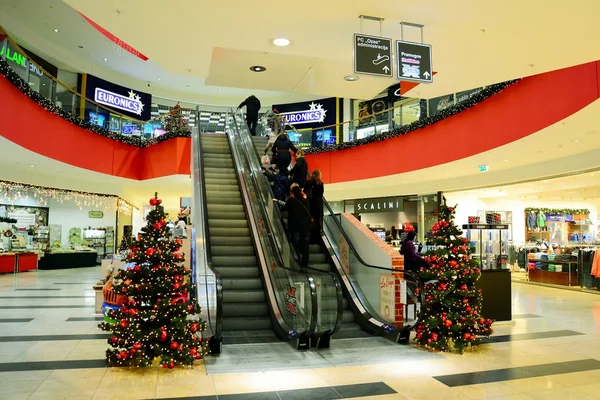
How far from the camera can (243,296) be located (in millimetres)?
7320

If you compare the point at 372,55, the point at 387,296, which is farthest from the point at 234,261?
the point at 372,55

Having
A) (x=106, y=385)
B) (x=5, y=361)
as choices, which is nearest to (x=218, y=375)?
(x=106, y=385)

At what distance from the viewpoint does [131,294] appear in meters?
5.33

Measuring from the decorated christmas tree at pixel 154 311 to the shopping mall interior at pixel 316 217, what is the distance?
0.02 metres

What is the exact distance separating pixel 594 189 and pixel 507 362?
1279 cm

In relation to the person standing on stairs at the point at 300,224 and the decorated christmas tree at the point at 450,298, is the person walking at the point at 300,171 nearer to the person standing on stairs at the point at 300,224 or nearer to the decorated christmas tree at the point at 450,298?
the person standing on stairs at the point at 300,224

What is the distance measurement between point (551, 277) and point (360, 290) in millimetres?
9179

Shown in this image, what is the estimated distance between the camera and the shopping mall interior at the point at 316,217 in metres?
4.77

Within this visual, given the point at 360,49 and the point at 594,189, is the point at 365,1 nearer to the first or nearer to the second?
the point at 360,49

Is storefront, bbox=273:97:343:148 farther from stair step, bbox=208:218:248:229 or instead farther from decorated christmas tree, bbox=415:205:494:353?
decorated christmas tree, bbox=415:205:494:353

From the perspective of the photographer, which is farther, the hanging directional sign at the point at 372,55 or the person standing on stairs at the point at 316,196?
the person standing on stairs at the point at 316,196

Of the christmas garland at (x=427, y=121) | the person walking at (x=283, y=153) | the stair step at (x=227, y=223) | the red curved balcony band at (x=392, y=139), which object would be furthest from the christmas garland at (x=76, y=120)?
the person walking at (x=283, y=153)

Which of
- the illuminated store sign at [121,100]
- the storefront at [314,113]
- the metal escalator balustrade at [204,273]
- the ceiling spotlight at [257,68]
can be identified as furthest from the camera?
the storefront at [314,113]

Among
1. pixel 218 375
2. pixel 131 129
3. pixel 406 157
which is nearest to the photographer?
pixel 218 375
